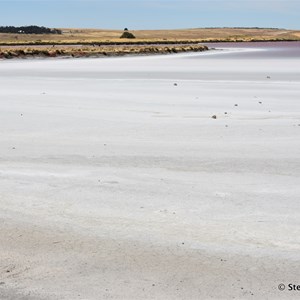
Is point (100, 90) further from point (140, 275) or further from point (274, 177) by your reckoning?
point (140, 275)

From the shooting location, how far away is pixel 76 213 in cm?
630

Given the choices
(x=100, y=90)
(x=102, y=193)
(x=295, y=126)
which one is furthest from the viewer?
(x=100, y=90)

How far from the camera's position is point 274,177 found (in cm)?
763

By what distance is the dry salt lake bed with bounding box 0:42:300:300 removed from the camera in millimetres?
4777

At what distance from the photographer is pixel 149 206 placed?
6.50m

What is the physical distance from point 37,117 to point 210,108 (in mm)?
3649

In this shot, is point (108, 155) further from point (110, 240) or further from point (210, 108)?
point (210, 108)

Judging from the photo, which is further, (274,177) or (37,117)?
(37,117)

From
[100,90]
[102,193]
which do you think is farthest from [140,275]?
[100,90]

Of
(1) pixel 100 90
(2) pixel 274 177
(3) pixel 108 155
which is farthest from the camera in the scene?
(1) pixel 100 90

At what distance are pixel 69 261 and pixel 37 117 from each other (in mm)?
7968

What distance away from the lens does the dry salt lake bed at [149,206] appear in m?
4.78

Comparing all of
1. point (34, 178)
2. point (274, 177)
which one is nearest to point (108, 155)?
point (34, 178)

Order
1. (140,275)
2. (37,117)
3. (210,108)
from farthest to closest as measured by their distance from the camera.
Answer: (210,108)
(37,117)
(140,275)
